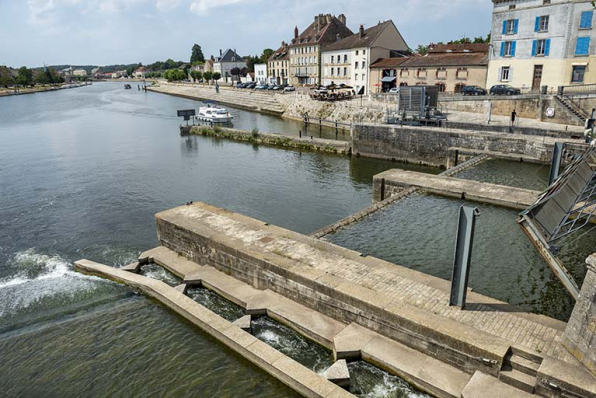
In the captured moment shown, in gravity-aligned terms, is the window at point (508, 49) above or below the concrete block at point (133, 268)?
above

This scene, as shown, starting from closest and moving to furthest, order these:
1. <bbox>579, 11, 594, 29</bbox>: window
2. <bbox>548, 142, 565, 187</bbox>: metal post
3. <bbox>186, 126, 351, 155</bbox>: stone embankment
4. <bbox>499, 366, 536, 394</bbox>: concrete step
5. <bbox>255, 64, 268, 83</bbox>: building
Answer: <bbox>499, 366, 536, 394</bbox>: concrete step < <bbox>548, 142, 565, 187</bbox>: metal post < <bbox>579, 11, 594, 29</bbox>: window < <bbox>186, 126, 351, 155</bbox>: stone embankment < <bbox>255, 64, 268, 83</bbox>: building

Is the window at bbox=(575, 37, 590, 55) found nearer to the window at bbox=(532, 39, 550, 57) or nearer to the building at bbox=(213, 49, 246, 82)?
the window at bbox=(532, 39, 550, 57)

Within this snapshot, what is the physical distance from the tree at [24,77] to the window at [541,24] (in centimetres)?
15867

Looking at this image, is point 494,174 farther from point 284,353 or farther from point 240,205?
point 284,353

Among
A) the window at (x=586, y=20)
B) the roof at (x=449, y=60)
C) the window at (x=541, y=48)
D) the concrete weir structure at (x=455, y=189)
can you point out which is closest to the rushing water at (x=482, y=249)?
the concrete weir structure at (x=455, y=189)

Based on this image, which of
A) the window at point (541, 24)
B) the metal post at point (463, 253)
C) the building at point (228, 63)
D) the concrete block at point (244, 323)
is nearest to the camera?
the metal post at point (463, 253)

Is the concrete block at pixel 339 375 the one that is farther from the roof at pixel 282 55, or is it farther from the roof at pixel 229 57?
the roof at pixel 229 57

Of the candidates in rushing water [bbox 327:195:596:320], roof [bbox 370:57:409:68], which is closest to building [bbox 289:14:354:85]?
roof [bbox 370:57:409:68]

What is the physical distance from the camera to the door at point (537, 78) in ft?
114

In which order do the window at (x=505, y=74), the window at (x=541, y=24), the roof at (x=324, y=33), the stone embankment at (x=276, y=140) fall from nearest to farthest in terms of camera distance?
the stone embankment at (x=276, y=140)
the window at (x=541, y=24)
the window at (x=505, y=74)
the roof at (x=324, y=33)

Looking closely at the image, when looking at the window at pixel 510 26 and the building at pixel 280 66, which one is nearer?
the window at pixel 510 26

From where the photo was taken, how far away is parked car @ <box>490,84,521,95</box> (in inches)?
1352

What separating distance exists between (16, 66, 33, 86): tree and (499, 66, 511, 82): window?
15590cm

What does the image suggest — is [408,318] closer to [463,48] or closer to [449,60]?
[449,60]
